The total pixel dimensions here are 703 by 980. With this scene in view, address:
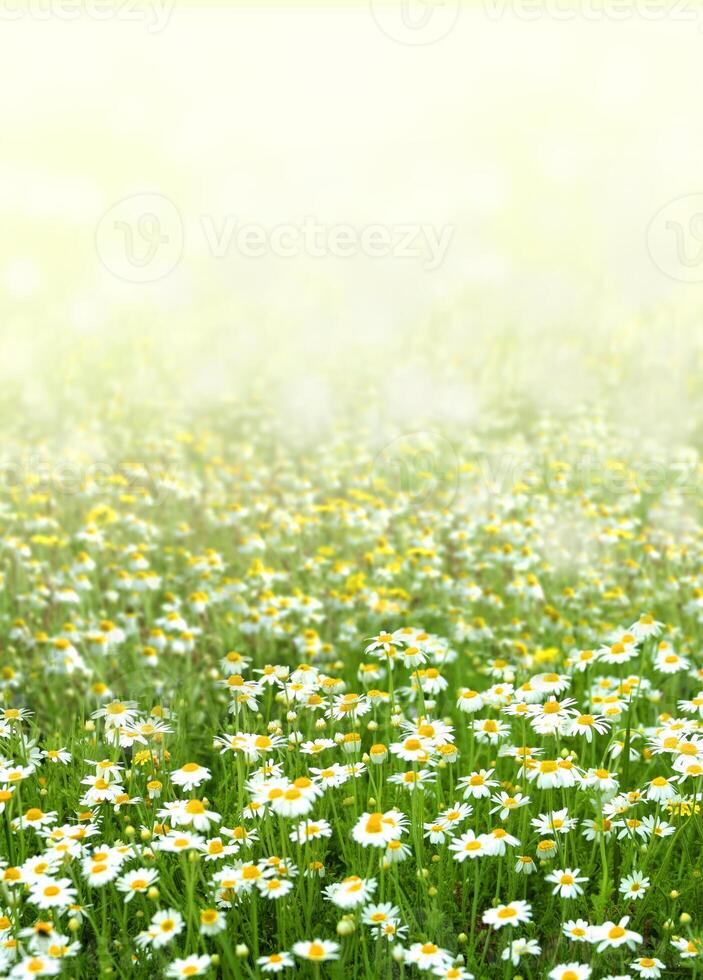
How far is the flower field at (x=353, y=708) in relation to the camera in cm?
272

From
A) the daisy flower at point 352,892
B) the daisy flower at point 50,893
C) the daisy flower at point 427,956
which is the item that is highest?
the daisy flower at point 352,892

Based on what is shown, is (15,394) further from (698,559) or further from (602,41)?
(602,41)

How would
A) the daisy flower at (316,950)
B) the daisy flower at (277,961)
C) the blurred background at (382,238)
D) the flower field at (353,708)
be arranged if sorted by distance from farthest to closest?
the blurred background at (382,238)
the flower field at (353,708)
the daisy flower at (277,961)
the daisy flower at (316,950)

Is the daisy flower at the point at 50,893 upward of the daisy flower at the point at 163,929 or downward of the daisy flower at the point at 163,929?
upward

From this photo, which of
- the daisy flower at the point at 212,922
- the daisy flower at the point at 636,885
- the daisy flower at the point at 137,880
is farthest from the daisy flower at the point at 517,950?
the daisy flower at the point at 137,880

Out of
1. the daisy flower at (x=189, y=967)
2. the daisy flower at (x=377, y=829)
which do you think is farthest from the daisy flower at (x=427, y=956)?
the daisy flower at (x=189, y=967)

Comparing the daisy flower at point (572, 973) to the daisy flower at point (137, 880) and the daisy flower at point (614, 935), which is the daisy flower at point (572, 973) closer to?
the daisy flower at point (614, 935)

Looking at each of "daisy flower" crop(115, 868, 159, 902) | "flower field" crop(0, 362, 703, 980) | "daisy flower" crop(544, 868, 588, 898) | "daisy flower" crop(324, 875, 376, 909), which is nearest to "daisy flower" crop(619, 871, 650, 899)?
"flower field" crop(0, 362, 703, 980)

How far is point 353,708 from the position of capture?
10.4ft

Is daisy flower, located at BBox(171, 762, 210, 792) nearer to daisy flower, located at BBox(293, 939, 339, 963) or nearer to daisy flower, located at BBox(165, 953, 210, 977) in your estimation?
daisy flower, located at BBox(165, 953, 210, 977)

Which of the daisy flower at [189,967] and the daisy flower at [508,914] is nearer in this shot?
the daisy flower at [189,967]

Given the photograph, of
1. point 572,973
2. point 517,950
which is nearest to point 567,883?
point 517,950

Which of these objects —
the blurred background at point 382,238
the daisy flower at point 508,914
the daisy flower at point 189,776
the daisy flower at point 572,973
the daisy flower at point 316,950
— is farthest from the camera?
the blurred background at point 382,238

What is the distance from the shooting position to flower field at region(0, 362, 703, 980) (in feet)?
8.93
